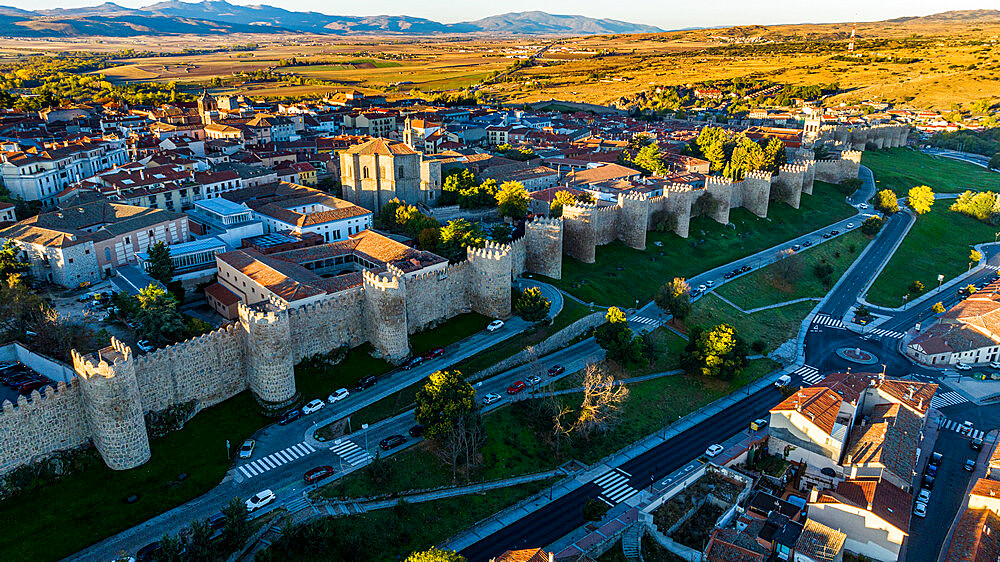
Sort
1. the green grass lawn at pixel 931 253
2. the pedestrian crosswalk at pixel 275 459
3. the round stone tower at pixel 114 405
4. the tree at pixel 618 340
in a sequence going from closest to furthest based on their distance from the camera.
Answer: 1. the round stone tower at pixel 114 405
2. the pedestrian crosswalk at pixel 275 459
3. the tree at pixel 618 340
4. the green grass lawn at pixel 931 253

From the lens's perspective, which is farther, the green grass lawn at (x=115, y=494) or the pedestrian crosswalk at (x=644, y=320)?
the pedestrian crosswalk at (x=644, y=320)

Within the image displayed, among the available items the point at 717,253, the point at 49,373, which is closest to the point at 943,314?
the point at 717,253

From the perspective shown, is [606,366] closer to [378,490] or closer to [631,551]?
[631,551]

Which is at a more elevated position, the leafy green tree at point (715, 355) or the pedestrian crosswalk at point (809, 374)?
the leafy green tree at point (715, 355)

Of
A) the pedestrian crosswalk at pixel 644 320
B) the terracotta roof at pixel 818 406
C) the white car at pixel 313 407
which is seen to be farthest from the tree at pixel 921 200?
the white car at pixel 313 407

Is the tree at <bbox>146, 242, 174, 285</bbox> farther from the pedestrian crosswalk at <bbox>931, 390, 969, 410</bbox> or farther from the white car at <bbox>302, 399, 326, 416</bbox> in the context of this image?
the pedestrian crosswalk at <bbox>931, 390, 969, 410</bbox>

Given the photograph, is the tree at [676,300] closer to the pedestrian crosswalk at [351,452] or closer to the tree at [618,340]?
the tree at [618,340]

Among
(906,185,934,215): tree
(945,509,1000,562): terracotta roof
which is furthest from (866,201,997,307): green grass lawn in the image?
(945,509,1000,562): terracotta roof
